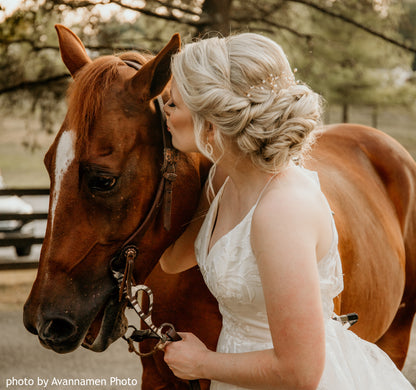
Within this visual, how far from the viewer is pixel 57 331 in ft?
5.69

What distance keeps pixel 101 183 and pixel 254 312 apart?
0.66 m

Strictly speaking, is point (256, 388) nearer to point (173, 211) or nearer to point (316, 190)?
point (316, 190)

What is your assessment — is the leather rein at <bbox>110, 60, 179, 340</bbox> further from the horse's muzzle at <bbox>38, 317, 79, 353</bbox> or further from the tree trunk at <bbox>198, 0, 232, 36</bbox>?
the tree trunk at <bbox>198, 0, 232, 36</bbox>

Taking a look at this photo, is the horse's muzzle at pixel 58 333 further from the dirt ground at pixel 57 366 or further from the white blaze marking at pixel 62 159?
the dirt ground at pixel 57 366

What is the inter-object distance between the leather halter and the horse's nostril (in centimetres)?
25

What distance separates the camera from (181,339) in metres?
1.72

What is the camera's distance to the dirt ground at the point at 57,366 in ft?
14.4

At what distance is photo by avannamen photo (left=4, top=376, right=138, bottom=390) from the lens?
4.33 meters

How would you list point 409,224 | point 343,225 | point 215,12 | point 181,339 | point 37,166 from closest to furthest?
1. point 181,339
2. point 343,225
3. point 409,224
4. point 215,12
5. point 37,166

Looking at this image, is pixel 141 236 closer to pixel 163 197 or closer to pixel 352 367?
pixel 163 197

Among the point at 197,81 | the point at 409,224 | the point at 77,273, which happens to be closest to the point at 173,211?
the point at 77,273

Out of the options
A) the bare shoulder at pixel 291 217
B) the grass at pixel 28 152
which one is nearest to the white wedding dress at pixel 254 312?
the bare shoulder at pixel 291 217

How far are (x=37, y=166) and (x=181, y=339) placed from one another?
20.9 meters

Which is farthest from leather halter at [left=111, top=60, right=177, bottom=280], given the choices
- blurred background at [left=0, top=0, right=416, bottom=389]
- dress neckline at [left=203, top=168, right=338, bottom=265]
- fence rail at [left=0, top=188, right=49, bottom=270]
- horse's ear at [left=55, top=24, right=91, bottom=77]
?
fence rail at [left=0, top=188, right=49, bottom=270]
